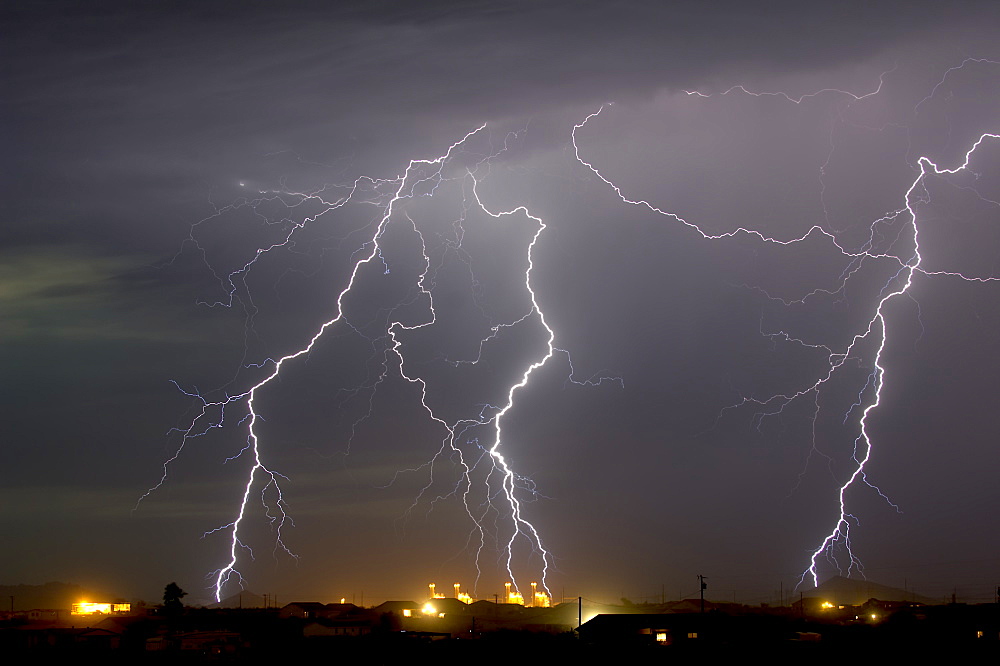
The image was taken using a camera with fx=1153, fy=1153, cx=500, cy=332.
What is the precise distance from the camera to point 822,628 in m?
32.5

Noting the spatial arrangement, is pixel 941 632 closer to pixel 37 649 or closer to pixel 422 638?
pixel 422 638

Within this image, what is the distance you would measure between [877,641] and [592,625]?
23.8 feet

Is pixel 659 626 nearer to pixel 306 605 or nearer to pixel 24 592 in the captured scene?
pixel 306 605

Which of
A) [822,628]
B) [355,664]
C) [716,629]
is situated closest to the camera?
[355,664]

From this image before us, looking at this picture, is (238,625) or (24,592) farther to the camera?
Answer: (24,592)

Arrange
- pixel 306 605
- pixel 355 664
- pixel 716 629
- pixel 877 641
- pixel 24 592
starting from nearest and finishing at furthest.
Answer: pixel 355 664 < pixel 877 641 < pixel 716 629 < pixel 306 605 < pixel 24 592

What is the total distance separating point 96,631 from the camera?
29.9 metres

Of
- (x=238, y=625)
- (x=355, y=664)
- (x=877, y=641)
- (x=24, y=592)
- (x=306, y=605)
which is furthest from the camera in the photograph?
(x=24, y=592)

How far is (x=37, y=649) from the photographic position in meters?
27.6

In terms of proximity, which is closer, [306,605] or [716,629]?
[716,629]

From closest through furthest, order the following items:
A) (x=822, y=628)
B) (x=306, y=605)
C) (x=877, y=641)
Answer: (x=877, y=641)
(x=822, y=628)
(x=306, y=605)

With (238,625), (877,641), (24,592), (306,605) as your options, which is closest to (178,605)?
(306,605)

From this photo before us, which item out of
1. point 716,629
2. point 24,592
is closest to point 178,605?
point 716,629

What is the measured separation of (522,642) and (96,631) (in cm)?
1107
